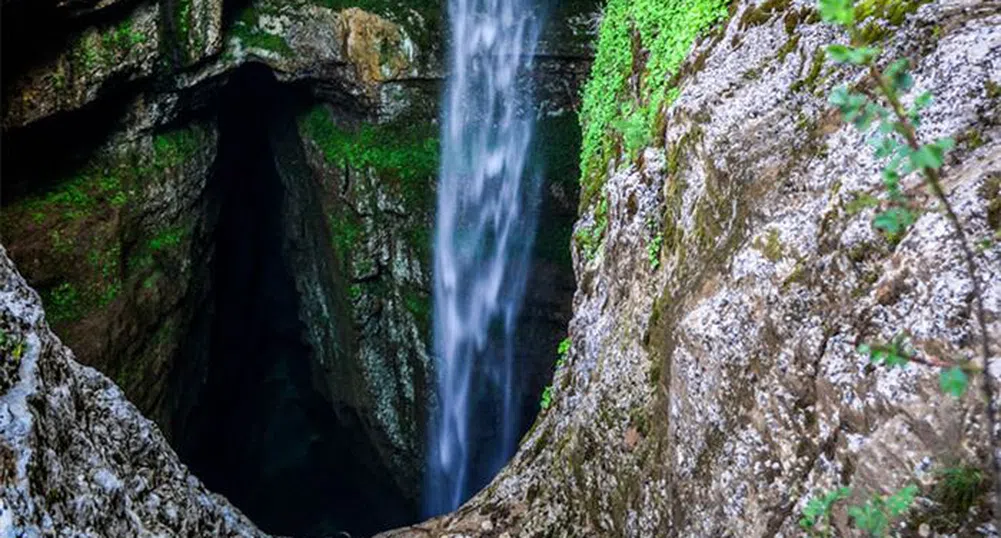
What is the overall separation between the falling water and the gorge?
0.11 meters

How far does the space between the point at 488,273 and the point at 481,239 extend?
2.03 feet

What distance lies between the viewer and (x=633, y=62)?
655 cm

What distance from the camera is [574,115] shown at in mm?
12164

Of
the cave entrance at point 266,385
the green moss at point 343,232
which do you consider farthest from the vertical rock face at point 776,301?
the cave entrance at point 266,385

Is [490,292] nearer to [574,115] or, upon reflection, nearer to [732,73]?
[574,115]

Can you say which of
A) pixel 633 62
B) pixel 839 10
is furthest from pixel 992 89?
pixel 633 62

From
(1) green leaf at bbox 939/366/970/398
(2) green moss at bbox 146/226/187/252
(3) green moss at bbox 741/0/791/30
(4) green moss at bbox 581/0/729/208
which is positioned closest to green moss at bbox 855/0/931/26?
(3) green moss at bbox 741/0/791/30

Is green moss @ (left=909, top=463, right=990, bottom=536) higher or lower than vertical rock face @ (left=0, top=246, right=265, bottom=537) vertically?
lower

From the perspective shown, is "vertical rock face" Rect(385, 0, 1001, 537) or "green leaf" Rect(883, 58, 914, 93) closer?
"green leaf" Rect(883, 58, 914, 93)

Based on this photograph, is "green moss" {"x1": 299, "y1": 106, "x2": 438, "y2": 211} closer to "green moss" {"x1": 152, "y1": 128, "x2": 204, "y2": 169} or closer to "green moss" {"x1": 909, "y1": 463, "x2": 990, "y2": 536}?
"green moss" {"x1": 152, "y1": 128, "x2": 204, "y2": 169}

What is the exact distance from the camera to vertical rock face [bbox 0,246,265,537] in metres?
2.83

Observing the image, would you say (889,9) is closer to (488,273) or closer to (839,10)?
(839,10)

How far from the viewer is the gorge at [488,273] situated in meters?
2.68

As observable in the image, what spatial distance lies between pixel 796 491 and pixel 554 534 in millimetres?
2932
